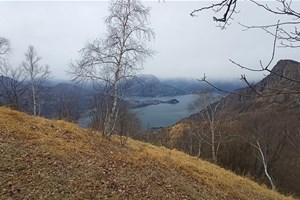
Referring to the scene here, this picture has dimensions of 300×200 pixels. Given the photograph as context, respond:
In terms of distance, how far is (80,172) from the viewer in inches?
279

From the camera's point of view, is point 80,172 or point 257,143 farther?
point 257,143

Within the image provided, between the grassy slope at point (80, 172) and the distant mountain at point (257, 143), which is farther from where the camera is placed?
the distant mountain at point (257, 143)

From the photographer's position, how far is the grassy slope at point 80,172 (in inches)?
249

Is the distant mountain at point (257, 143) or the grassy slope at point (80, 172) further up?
the grassy slope at point (80, 172)

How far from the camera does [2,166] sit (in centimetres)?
680

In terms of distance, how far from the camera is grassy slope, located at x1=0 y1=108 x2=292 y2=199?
633 cm

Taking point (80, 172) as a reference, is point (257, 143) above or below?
below

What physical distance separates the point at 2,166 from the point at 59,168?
3.70 feet

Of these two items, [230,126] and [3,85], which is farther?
[230,126]

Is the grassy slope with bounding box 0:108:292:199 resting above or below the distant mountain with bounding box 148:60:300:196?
above

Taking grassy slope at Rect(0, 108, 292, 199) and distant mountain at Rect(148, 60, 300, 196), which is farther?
distant mountain at Rect(148, 60, 300, 196)

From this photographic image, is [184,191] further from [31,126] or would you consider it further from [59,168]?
[31,126]

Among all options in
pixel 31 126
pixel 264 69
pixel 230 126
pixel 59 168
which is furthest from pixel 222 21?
pixel 230 126

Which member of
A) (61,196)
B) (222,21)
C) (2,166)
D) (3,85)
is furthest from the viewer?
(3,85)
